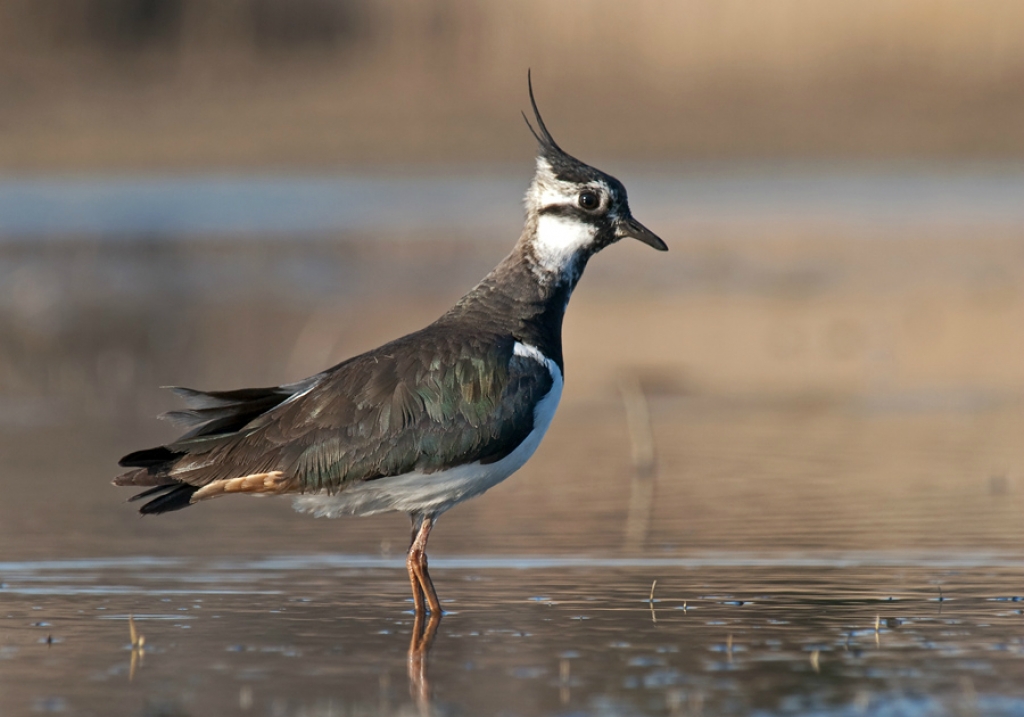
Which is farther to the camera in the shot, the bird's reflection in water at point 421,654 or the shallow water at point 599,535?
the shallow water at point 599,535

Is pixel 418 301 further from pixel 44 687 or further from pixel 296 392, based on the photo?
pixel 44 687

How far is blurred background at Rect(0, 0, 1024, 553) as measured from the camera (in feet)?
41.1

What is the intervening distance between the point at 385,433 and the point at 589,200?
1.81 meters

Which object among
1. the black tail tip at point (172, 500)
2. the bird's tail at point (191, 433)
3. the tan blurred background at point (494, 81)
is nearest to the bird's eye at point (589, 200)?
the bird's tail at point (191, 433)

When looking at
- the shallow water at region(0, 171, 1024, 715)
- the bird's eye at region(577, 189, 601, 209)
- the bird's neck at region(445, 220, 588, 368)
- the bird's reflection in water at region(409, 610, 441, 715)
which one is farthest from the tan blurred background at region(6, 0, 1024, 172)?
the bird's reflection in water at region(409, 610, 441, 715)

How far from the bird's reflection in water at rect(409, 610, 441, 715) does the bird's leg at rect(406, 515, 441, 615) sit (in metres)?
0.06

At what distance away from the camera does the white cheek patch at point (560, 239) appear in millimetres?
8961

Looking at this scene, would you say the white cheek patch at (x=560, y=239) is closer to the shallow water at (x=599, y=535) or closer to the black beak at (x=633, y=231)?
the black beak at (x=633, y=231)

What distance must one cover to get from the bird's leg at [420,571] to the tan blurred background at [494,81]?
25878mm

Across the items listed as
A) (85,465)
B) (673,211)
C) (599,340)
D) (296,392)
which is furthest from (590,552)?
(673,211)

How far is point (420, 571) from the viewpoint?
26.8 feet

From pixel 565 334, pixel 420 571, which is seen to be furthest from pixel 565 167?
pixel 565 334

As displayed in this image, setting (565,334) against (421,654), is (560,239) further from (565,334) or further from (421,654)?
(565,334)

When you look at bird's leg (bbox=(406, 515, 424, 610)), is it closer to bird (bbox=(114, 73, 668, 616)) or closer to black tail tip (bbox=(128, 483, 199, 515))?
bird (bbox=(114, 73, 668, 616))
